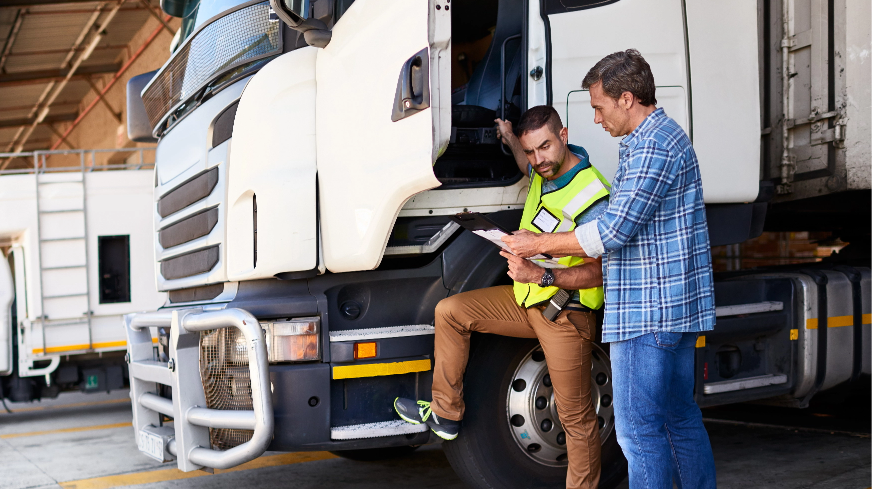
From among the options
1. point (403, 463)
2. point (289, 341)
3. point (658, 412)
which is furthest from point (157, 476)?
point (658, 412)

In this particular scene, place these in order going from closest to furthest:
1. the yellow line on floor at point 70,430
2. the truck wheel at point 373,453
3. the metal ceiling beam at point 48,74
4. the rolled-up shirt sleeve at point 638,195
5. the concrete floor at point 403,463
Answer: the rolled-up shirt sleeve at point 638,195 < the concrete floor at point 403,463 < the truck wheel at point 373,453 < the yellow line on floor at point 70,430 < the metal ceiling beam at point 48,74

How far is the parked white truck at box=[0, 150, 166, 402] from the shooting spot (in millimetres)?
7410

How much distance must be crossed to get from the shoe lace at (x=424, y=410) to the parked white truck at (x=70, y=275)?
16.9ft

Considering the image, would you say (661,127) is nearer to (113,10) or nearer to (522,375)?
(522,375)

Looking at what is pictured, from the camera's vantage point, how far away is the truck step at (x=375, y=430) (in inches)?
127

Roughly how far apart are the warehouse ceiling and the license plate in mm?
10868

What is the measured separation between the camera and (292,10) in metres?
3.32

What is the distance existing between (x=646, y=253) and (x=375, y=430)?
1.32m

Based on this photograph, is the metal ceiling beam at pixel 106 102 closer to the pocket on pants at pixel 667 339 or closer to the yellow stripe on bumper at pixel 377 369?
the yellow stripe on bumper at pixel 377 369

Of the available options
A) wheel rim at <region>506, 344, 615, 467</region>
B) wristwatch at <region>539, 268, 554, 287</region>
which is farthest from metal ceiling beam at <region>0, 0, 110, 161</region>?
wristwatch at <region>539, 268, 554, 287</region>

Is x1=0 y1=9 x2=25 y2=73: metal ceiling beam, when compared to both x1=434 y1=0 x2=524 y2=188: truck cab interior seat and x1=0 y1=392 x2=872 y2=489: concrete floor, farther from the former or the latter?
x1=434 y1=0 x2=524 y2=188: truck cab interior seat

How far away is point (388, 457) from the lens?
528 cm

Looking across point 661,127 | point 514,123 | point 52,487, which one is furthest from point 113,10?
point 661,127

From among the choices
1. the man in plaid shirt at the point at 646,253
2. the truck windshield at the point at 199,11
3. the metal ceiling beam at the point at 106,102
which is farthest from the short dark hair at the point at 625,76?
the metal ceiling beam at the point at 106,102
